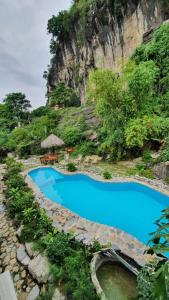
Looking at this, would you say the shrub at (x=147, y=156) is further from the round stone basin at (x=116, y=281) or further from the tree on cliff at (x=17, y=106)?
the tree on cliff at (x=17, y=106)

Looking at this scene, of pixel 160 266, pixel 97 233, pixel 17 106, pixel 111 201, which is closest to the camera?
pixel 160 266

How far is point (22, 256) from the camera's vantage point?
5.34 m

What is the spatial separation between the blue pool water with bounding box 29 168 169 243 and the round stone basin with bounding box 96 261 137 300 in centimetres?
174

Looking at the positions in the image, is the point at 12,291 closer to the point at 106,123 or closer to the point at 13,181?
the point at 13,181

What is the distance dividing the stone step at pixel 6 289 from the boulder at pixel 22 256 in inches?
31.4

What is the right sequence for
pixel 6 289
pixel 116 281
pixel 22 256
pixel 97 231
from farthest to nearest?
pixel 97 231, pixel 22 256, pixel 116 281, pixel 6 289

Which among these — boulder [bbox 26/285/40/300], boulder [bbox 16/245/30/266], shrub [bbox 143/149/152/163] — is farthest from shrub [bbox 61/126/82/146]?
boulder [bbox 26/285/40/300]

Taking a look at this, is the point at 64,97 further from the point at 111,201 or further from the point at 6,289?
the point at 6,289

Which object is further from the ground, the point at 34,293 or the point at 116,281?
the point at 116,281

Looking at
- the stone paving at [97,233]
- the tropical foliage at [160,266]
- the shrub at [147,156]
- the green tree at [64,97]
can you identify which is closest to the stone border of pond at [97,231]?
the stone paving at [97,233]

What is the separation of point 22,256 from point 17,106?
31402mm

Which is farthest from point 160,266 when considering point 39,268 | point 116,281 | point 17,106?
point 17,106

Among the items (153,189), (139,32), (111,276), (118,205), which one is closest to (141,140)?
(153,189)

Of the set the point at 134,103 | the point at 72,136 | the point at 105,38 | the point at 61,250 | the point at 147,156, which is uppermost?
the point at 105,38
